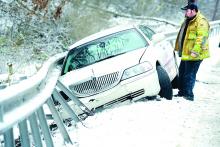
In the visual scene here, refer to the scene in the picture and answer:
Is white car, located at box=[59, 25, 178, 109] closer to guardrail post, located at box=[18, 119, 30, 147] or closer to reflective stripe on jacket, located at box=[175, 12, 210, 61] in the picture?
reflective stripe on jacket, located at box=[175, 12, 210, 61]

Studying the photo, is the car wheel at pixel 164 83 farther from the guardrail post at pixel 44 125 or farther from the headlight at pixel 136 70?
the guardrail post at pixel 44 125

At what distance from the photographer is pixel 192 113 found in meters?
7.20

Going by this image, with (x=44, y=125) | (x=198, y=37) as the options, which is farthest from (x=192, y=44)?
(x=44, y=125)

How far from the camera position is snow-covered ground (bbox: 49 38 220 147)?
5.82 m

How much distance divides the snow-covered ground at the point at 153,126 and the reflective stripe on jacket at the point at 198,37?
0.90 meters

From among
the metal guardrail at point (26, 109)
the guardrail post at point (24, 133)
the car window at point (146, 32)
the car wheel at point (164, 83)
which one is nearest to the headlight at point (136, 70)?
the car wheel at point (164, 83)

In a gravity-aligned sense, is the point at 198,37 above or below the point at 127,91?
above

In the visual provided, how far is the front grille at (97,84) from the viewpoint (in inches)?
296

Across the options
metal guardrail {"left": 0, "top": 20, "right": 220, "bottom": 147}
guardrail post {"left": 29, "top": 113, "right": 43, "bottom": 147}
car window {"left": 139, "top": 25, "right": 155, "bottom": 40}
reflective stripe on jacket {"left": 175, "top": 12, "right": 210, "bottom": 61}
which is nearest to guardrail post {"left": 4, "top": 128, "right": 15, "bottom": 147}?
metal guardrail {"left": 0, "top": 20, "right": 220, "bottom": 147}

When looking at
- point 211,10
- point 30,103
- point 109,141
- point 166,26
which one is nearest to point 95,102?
point 109,141

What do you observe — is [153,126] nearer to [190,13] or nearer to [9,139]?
[9,139]

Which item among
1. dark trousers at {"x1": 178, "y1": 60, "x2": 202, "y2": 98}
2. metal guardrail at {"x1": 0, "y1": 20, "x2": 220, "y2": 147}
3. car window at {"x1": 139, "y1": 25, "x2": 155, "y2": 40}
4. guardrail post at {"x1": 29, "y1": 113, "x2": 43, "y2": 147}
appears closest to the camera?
A: metal guardrail at {"x1": 0, "y1": 20, "x2": 220, "y2": 147}

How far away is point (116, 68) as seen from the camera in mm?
7621

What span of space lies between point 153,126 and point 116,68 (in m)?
1.59
